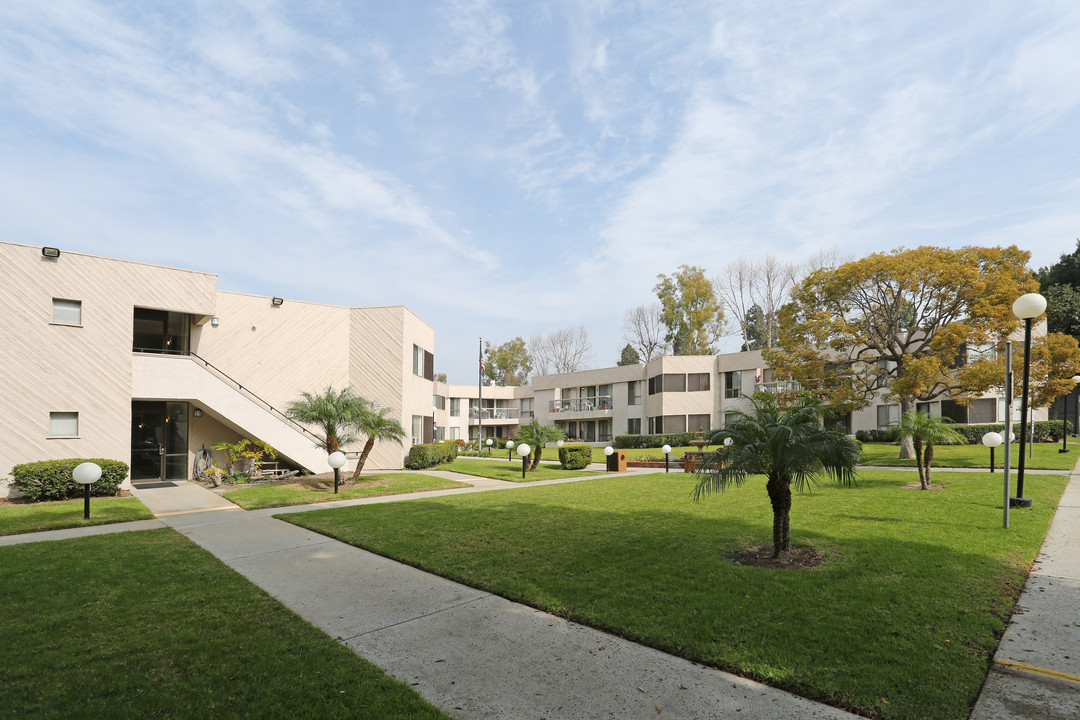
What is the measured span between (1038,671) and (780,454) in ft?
9.62

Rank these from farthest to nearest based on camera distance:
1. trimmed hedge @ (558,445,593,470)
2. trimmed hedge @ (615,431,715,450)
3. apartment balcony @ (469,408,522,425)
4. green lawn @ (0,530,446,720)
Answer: apartment balcony @ (469,408,522,425)
trimmed hedge @ (615,431,715,450)
trimmed hedge @ (558,445,593,470)
green lawn @ (0,530,446,720)

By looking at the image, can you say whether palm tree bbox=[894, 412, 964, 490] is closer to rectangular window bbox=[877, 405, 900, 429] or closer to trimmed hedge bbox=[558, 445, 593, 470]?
trimmed hedge bbox=[558, 445, 593, 470]

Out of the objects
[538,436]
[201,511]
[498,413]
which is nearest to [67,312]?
[201,511]

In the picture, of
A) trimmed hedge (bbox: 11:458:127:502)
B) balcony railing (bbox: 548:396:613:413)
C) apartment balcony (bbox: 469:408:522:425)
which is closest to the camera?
trimmed hedge (bbox: 11:458:127:502)

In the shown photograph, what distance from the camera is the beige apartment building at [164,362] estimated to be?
46.9 ft

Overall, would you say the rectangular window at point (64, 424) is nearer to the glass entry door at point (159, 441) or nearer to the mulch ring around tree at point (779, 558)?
the glass entry door at point (159, 441)

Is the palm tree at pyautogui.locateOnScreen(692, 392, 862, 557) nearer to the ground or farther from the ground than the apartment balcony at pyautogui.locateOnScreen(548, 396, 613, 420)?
farther from the ground

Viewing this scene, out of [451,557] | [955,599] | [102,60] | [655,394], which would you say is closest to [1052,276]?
[655,394]

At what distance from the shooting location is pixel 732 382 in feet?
122

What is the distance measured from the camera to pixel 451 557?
23.7ft

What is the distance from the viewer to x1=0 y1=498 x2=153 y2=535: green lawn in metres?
9.82

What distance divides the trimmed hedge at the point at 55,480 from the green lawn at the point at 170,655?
8.75 m

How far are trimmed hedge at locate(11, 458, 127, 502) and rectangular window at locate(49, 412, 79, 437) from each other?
997 mm

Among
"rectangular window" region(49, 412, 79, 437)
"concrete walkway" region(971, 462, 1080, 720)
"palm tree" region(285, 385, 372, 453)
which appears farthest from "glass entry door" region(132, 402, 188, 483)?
"concrete walkway" region(971, 462, 1080, 720)
